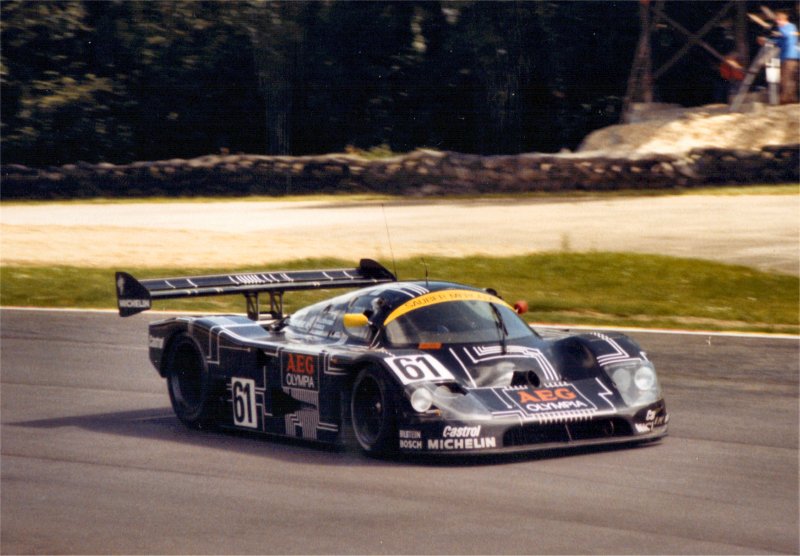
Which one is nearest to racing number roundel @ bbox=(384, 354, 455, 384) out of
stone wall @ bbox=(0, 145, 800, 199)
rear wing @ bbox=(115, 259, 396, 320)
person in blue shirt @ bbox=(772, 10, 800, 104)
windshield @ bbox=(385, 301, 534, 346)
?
windshield @ bbox=(385, 301, 534, 346)

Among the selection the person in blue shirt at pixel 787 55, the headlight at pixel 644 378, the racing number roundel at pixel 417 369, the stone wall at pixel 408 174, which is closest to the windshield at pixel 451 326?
the racing number roundel at pixel 417 369

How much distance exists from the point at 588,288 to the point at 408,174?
498 inches

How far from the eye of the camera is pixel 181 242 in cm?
2352

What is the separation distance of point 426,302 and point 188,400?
2.32 metres

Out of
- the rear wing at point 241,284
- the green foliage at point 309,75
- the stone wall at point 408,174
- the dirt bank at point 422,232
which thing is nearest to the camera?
the rear wing at point 241,284

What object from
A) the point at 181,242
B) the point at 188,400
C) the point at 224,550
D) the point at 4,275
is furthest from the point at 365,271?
the point at 181,242

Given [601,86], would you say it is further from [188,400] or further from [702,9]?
[188,400]

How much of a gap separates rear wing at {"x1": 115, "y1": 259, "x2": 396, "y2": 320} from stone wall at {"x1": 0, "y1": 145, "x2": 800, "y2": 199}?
56.6 feet

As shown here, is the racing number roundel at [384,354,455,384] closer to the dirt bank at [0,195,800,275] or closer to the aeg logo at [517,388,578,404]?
the aeg logo at [517,388,578,404]

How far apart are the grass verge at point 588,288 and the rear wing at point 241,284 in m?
5.03

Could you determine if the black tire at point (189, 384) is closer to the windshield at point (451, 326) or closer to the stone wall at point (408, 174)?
the windshield at point (451, 326)

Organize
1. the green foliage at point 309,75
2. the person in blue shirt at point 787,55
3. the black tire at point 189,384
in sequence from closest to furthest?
the black tire at point 189,384 < the person in blue shirt at point 787,55 < the green foliage at point 309,75

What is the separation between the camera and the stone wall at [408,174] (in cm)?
2711

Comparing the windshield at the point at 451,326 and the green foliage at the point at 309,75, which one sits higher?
the green foliage at the point at 309,75
